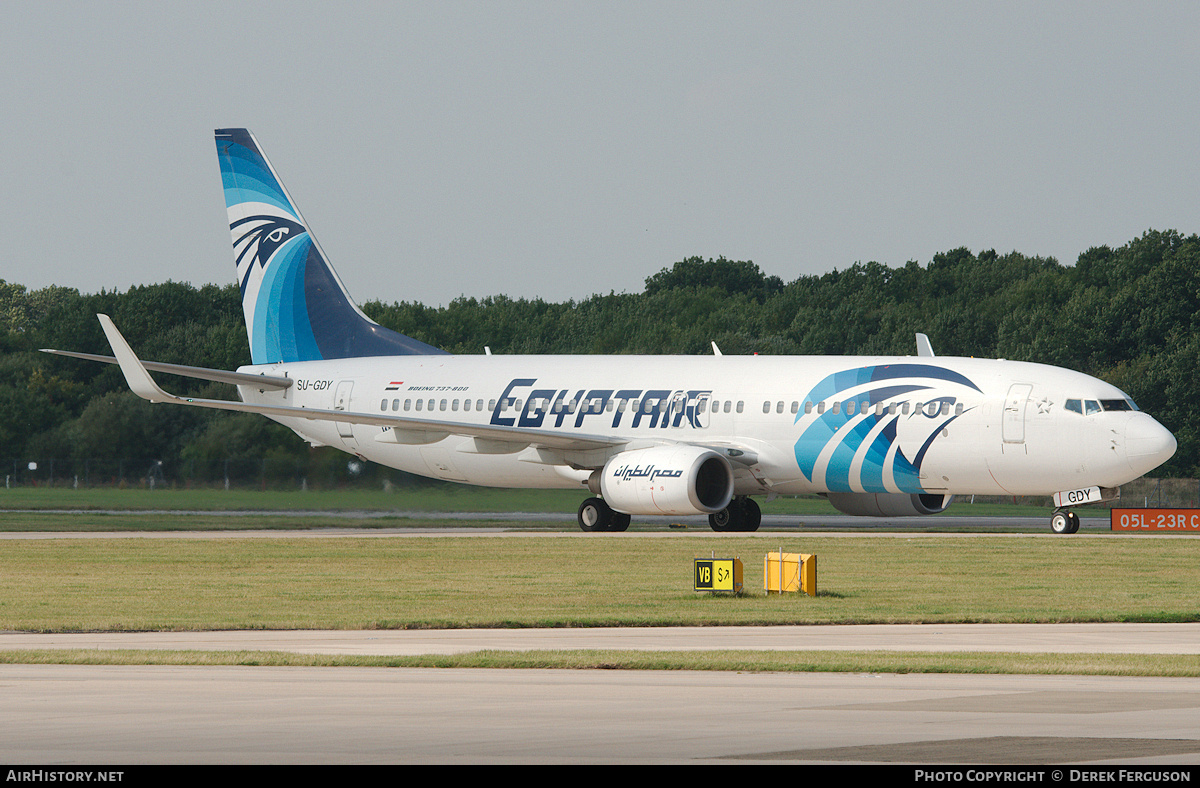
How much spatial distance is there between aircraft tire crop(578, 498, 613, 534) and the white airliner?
44 millimetres

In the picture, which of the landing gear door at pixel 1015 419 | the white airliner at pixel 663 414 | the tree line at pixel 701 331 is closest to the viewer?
the landing gear door at pixel 1015 419

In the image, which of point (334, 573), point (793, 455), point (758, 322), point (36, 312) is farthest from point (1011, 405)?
point (36, 312)

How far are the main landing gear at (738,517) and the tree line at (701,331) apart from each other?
12536 mm

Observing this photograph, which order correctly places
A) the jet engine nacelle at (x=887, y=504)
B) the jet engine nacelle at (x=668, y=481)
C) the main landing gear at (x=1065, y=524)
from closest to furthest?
the jet engine nacelle at (x=668, y=481) < the main landing gear at (x=1065, y=524) < the jet engine nacelle at (x=887, y=504)

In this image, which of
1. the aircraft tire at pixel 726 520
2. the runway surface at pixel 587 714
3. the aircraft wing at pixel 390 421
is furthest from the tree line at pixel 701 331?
the runway surface at pixel 587 714

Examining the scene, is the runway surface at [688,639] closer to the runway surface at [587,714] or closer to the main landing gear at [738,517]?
the runway surface at [587,714]

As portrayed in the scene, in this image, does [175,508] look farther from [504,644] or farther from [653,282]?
[653,282]

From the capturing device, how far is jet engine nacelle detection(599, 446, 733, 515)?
36.6 meters

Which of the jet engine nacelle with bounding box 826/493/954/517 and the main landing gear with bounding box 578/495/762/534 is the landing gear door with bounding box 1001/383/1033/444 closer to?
the jet engine nacelle with bounding box 826/493/954/517

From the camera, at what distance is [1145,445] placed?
35.0 metres

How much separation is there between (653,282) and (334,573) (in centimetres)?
9087

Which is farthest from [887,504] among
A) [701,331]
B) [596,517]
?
[701,331]

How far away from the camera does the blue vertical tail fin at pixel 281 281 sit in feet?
156

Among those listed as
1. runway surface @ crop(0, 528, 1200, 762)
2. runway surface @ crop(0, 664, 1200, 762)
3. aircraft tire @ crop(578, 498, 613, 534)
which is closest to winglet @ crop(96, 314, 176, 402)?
aircraft tire @ crop(578, 498, 613, 534)
